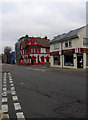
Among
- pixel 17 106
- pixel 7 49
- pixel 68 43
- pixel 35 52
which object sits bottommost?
pixel 17 106

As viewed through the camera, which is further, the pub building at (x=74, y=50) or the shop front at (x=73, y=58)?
the pub building at (x=74, y=50)

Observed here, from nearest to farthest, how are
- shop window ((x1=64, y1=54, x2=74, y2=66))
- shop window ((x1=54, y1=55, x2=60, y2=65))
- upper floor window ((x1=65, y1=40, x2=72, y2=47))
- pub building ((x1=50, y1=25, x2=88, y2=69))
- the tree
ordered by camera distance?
Result: pub building ((x1=50, y1=25, x2=88, y2=69)), shop window ((x1=64, y1=54, x2=74, y2=66)), upper floor window ((x1=65, y1=40, x2=72, y2=47)), shop window ((x1=54, y1=55, x2=60, y2=65)), the tree

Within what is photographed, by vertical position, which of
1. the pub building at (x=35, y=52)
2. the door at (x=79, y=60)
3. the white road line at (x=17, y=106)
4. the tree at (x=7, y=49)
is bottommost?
the white road line at (x=17, y=106)

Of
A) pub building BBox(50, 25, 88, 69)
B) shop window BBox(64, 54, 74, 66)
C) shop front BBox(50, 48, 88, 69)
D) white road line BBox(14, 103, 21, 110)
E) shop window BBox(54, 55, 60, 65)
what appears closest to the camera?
white road line BBox(14, 103, 21, 110)

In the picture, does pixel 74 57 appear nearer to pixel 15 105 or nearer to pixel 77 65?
pixel 77 65

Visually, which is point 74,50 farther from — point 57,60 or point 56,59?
point 56,59

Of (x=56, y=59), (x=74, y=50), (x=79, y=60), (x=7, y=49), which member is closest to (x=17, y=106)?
(x=79, y=60)

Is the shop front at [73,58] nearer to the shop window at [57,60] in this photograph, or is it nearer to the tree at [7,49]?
the shop window at [57,60]

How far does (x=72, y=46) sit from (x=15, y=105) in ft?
67.6

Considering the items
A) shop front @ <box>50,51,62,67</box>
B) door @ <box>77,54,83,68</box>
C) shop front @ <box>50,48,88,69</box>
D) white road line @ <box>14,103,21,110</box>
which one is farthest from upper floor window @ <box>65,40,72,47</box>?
white road line @ <box>14,103,21,110</box>

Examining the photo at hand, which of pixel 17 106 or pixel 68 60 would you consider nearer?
pixel 17 106

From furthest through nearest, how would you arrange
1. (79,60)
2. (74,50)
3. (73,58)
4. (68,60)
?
(68,60) → (73,58) → (74,50) → (79,60)

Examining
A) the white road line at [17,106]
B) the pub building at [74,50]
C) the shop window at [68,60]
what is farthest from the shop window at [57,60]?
the white road line at [17,106]

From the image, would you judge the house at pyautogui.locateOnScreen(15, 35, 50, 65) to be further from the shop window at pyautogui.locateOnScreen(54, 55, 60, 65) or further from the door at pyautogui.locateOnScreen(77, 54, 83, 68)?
the door at pyautogui.locateOnScreen(77, 54, 83, 68)
